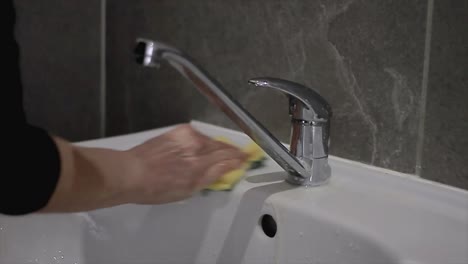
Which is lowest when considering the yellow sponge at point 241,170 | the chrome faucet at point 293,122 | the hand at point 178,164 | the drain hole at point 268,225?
the drain hole at point 268,225

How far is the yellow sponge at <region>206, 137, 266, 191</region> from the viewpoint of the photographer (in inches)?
24.4

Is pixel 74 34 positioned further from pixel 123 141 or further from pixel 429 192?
pixel 429 192

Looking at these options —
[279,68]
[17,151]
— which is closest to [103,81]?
[279,68]

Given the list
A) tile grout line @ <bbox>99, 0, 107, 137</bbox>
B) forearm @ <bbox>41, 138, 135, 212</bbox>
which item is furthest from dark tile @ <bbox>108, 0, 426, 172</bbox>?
forearm @ <bbox>41, 138, 135, 212</bbox>

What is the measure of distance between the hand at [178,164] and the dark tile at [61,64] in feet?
1.28

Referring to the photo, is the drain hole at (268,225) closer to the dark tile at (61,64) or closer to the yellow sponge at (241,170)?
the yellow sponge at (241,170)

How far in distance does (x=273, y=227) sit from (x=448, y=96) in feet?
0.74

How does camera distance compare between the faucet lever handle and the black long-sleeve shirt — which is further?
the faucet lever handle

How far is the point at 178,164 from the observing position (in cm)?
59

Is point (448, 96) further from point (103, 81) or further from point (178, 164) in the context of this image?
point (103, 81)

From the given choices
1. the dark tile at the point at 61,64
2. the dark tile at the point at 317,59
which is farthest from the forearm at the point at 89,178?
the dark tile at the point at 61,64

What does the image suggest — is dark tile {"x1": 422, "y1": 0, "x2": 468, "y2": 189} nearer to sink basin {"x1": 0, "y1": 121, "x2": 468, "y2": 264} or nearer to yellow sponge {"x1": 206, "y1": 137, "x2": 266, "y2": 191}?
sink basin {"x1": 0, "y1": 121, "x2": 468, "y2": 264}

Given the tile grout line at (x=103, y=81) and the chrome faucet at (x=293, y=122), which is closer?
the chrome faucet at (x=293, y=122)

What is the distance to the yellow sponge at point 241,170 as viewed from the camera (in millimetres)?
621
